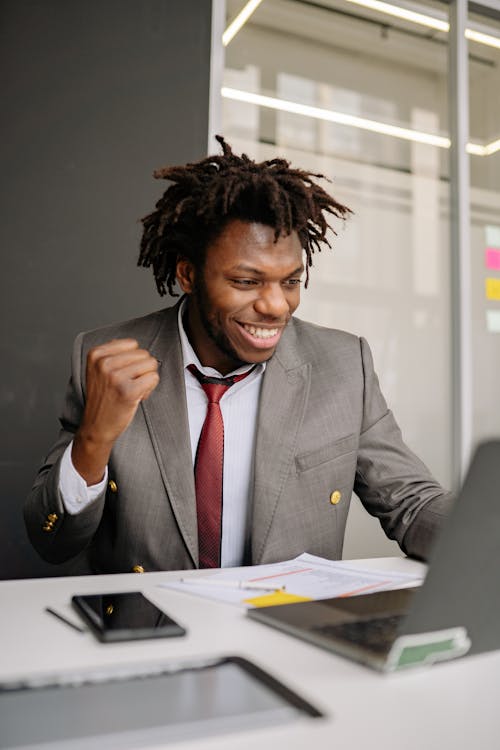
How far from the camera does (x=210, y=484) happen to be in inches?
59.1

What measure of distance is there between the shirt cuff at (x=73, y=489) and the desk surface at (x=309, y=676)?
1.24 ft

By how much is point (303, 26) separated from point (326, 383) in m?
2.05

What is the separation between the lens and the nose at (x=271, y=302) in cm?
159

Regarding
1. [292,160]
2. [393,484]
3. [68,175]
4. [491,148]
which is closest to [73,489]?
[393,484]

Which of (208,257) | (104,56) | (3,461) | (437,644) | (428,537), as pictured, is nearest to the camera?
(437,644)

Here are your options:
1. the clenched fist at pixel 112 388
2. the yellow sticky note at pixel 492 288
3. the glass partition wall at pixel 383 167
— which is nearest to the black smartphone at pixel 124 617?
the clenched fist at pixel 112 388

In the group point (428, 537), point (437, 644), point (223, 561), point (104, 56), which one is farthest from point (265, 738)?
point (104, 56)

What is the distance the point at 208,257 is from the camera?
1.67 meters

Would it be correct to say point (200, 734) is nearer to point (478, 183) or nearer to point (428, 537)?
point (428, 537)

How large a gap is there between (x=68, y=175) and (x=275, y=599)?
6.42 ft

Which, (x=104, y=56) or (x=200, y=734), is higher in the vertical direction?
(x=104, y=56)

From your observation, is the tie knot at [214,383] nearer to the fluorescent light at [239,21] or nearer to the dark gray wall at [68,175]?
the dark gray wall at [68,175]

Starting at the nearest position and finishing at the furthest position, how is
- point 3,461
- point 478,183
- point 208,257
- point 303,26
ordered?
point 208,257 → point 3,461 → point 303,26 → point 478,183

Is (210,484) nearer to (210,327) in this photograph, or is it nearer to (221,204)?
(210,327)
